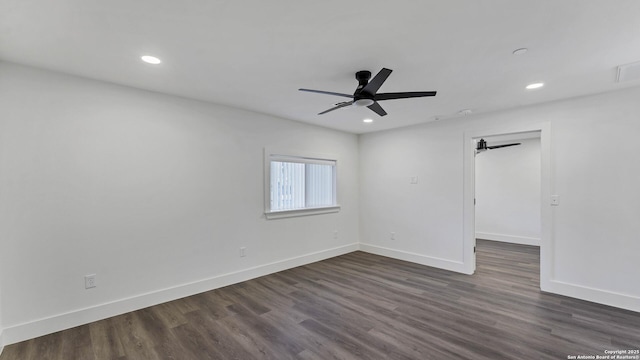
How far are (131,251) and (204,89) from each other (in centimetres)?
195

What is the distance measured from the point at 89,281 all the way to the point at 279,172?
8.63ft

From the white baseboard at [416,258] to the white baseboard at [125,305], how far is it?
5.90ft

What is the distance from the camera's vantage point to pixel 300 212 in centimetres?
464

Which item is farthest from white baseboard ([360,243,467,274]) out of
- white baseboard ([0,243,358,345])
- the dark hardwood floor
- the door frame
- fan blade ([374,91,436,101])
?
fan blade ([374,91,436,101])

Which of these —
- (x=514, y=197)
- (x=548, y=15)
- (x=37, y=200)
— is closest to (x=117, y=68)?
(x=37, y=200)

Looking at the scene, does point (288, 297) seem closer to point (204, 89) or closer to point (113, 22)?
point (204, 89)

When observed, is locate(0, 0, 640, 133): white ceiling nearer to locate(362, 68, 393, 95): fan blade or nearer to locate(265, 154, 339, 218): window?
locate(362, 68, 393, 95): fan blade

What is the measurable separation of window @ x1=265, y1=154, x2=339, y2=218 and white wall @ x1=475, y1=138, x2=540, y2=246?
13.2ft

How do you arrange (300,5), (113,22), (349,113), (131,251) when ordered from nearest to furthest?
(300,5)
(113,22)
(131,251)
(349,113)

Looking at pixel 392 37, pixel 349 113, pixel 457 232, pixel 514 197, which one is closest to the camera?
pixel 392 37

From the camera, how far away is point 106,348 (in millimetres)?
2283

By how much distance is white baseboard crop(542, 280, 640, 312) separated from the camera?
296cm

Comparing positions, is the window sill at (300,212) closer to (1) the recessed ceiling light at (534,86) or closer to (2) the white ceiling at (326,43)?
(2) the white ceiling at (326,43)

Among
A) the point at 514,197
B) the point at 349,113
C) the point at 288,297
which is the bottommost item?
the point at 288,297
